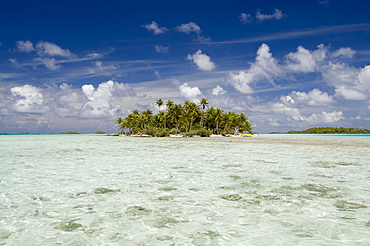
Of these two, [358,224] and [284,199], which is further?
[284,199]

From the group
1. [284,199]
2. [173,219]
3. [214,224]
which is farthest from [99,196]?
[284,199]

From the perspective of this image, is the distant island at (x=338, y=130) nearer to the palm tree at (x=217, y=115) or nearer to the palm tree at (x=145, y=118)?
the palm tree at (x=217, y=115)

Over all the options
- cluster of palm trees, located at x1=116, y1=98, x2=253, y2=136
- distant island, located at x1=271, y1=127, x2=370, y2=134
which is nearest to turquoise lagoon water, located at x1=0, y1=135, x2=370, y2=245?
cluster of palm trees, located at x1=116, y1=98, x2=253, y2=136

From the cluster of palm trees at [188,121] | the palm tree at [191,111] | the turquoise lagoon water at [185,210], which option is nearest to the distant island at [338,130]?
the cluster of palm trees at [188,121]

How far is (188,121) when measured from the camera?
89.8 m

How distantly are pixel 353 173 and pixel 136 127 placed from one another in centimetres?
9547

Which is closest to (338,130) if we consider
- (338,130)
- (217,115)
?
(338,130)

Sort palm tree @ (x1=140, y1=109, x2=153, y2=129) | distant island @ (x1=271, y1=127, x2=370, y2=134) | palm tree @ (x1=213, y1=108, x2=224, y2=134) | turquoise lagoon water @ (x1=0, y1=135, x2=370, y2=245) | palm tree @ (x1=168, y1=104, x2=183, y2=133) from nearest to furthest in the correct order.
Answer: turquoise lagoon water @ (x1=0, y1=135, x2=370, y2=245)
palm tree @ (x1=168, y1=104, x2=183, y2=133)
palm tree @ (x1=213, y1=108, x2=224, y2=134)
palm tree @ (x1=140, y1=109, x2=153, y2=129)
distant island @ (x1=271, y1=127, x2=370, y2=134)

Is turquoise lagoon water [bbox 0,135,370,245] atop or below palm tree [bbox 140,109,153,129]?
below

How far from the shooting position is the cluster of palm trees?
85.9 m

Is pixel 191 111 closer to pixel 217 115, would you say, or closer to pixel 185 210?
pixel 217 115

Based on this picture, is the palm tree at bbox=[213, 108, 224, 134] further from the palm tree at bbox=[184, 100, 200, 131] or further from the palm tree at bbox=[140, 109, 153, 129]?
the palm tree at bbox=[140, 109, 153, 129]

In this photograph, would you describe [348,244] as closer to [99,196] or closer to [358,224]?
[358,224]

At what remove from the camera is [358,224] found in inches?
192
